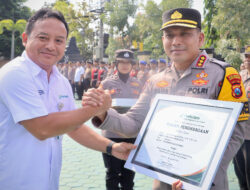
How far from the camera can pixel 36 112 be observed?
156 centimetres

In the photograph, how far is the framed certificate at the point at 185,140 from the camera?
1.45m

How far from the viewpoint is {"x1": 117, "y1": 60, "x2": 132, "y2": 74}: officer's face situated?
4152 millimetres

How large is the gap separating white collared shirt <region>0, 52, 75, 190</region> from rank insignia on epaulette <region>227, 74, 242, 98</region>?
127cm

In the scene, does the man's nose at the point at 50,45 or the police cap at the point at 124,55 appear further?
the police cap at the point at 124,55

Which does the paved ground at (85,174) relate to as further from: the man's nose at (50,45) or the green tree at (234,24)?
the green tree at (234,24)

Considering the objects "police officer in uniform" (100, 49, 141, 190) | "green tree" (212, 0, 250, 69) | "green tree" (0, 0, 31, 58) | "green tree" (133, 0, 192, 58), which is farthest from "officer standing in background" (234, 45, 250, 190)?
"green tree" (0, 0, 31, 58)

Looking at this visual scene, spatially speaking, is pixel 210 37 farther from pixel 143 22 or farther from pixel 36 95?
pixel 36 95

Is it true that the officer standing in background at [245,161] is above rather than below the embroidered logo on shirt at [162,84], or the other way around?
below

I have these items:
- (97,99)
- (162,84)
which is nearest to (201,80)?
(162,84)

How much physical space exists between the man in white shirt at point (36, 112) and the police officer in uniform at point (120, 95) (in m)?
1.40

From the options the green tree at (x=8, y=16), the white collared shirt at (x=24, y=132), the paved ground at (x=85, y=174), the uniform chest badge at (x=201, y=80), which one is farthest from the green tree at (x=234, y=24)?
the green tree at (x=8, y=16)

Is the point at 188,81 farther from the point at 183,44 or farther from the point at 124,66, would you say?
the point at 124,66

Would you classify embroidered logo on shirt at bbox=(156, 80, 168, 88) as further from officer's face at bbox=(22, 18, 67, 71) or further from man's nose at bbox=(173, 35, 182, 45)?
officer's face at bbox=(22, 18, 67, 71)

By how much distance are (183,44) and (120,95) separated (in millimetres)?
2080
